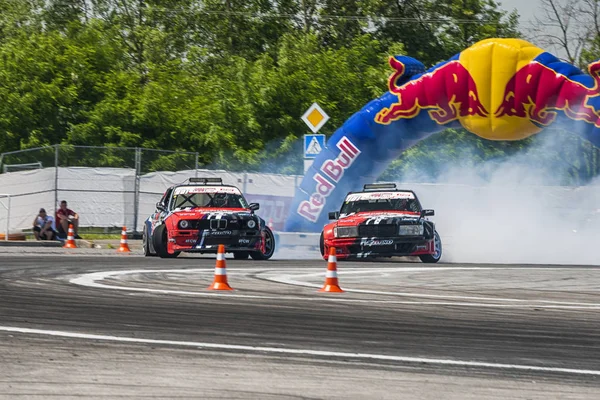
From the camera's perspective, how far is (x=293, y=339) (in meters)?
8.95

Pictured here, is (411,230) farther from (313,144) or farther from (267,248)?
(313,144)

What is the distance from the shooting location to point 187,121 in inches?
1693

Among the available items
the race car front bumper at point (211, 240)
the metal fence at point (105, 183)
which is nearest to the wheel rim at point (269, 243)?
the race car front bumper at point (211, 240)

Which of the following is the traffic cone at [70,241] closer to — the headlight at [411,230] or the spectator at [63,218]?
the spectator at [63,218]

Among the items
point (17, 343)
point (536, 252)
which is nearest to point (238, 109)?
point (536, 252)

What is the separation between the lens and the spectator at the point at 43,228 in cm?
2875

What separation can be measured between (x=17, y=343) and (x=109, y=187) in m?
23.1

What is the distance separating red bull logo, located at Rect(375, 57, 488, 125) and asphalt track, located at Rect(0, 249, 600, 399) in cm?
878

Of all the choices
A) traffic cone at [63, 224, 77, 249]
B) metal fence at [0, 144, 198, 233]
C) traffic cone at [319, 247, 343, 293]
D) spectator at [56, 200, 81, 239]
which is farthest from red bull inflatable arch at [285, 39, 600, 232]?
traffic cone at [319, 247, 343, 293]

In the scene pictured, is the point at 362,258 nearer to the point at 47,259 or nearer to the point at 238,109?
the point at 47,259

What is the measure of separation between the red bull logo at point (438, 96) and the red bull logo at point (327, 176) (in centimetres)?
97

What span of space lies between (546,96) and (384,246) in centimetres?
495

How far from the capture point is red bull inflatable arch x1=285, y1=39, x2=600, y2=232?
75.6 feet

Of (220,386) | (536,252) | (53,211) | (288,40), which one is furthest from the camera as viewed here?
(288,40)
